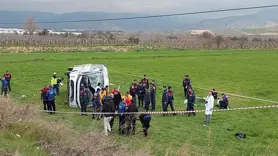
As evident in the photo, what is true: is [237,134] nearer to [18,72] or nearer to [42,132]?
[42,132]

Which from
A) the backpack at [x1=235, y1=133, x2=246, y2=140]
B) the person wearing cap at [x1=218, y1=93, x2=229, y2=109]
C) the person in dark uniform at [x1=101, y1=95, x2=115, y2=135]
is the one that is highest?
the person in dark uniform at [x1=101, y1=95, x2=115, y2=135]

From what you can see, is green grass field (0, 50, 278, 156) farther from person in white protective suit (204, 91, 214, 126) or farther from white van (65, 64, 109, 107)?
white van (65, 64, 109, 107)

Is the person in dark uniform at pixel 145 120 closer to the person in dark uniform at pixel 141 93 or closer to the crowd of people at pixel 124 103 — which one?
the crowd of people at pixel 124 103

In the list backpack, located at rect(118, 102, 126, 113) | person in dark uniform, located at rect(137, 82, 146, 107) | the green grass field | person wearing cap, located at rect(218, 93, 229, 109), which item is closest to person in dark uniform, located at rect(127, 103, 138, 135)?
backpack, located at rect(118, 102, 126, 113)

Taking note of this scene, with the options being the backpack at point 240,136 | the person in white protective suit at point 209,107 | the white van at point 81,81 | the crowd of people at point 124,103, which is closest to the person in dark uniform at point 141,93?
the crowd of people at point 124,103

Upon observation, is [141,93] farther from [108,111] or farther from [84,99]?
[108,111]

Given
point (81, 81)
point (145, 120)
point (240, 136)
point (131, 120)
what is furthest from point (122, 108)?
point (81, 81)

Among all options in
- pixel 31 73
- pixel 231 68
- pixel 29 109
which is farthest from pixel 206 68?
pixel 29 109

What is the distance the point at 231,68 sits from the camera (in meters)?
49.6

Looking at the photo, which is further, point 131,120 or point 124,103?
point 124,103

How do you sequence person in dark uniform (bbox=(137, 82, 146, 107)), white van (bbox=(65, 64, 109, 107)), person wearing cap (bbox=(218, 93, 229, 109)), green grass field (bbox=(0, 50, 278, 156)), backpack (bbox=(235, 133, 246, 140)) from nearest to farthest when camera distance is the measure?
green grass field (bbox=(0, 50, 278, 156)) < backpack (bbox=(235, 133, 246, 140)) < white van (bbox=(65, 64, 109, 107)) < person wearing cap (bbox=(218, 93, 229, 109)) < person in dark uniform (bbox=(137, 82, 146, 107))

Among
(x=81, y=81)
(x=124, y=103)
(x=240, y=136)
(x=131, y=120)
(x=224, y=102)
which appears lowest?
(x=240, y=136)

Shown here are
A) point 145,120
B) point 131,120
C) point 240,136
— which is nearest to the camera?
point 145,120

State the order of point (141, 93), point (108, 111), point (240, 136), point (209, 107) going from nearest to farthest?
point (108, 111) → point (240, 136) → point (209, 107) → point (141, 93)
